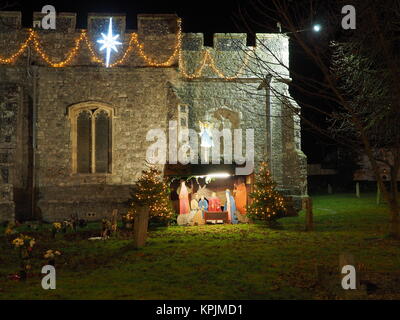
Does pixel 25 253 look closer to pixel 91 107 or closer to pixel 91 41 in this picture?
pixel 91 107

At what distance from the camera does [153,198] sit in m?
15.0

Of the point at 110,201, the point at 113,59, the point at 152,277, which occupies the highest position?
the point at 113,59

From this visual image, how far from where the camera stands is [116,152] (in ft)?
57.2

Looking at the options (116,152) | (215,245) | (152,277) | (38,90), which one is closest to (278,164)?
(116,152)

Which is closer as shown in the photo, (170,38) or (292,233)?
(292,233)

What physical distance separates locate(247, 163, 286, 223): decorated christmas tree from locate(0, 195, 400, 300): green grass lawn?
1.82 feet

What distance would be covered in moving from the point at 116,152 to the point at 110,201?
75.5 inches

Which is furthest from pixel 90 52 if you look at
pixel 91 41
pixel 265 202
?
pixel 265 202

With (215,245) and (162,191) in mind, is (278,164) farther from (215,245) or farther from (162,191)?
(215,245)

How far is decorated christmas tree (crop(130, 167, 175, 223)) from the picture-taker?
1499cm

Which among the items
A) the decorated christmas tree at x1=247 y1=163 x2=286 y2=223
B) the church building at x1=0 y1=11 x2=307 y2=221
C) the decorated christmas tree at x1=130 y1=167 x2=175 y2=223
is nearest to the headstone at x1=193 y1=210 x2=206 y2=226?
the decorated christmas tree at x1=130 y1=167 x2=175 y2=223

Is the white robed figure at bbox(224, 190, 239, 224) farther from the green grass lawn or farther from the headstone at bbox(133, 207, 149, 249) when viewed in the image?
the headstone at bbox(133, 207, 149, 249)

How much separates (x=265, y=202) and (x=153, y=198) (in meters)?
3.85

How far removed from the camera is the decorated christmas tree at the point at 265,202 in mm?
15289
